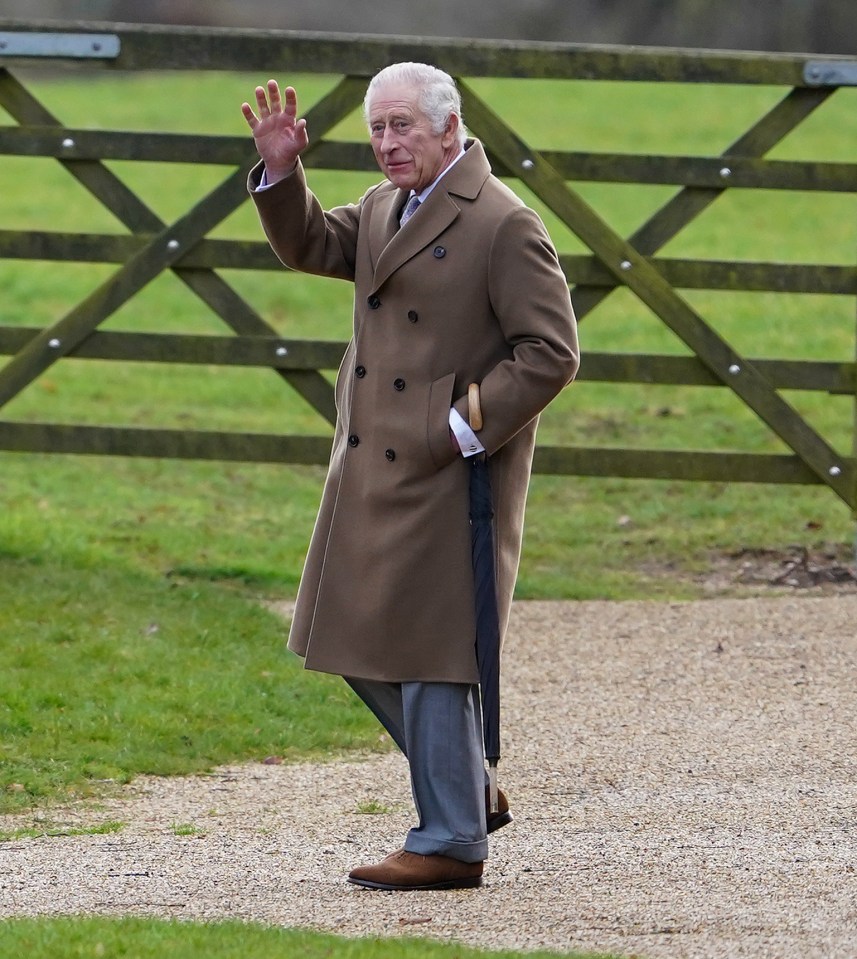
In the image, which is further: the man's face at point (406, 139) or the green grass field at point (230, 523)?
the green grass field at point (230, 523)

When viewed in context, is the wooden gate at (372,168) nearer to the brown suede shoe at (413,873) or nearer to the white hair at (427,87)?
the white hair at (427,87)

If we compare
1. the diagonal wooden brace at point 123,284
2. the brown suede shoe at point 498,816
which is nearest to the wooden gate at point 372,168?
the diagonal wooden brace at point 123,284

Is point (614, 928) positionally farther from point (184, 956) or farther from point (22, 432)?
point (22, 432)

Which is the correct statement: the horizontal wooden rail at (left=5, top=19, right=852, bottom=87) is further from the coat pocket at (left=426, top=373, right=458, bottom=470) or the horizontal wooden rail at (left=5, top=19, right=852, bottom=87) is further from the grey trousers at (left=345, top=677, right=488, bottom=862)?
the grey trousers at (left=345, top=677, right=488, bottom=862)

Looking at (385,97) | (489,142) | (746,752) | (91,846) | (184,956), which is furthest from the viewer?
(489,142)

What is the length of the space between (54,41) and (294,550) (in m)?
2.61

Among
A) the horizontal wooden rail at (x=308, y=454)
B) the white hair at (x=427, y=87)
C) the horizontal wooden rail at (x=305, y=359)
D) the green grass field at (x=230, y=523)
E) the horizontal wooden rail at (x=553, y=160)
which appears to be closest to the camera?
the white hair at (x=427, y=87)

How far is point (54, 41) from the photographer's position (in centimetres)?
711

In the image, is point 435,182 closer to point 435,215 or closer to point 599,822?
point 435,215

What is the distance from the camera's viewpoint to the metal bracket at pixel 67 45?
7.09 m

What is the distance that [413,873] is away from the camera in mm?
4254

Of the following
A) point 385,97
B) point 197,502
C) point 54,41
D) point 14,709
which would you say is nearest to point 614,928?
→ point 385,97

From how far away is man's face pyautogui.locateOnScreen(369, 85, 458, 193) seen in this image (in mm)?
4145

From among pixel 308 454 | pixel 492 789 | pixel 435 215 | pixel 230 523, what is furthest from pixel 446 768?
pixel 230 523
